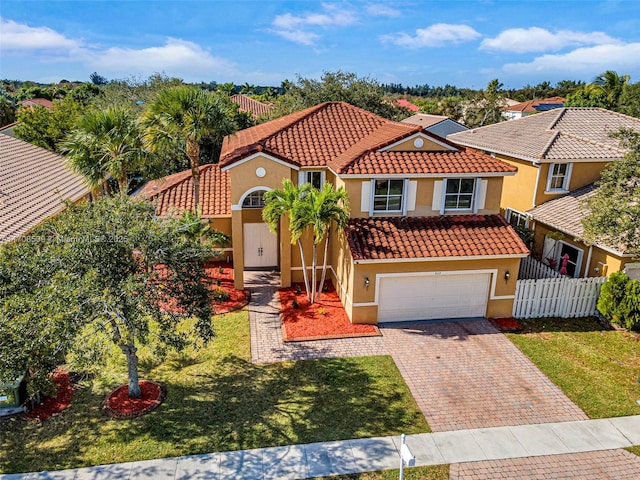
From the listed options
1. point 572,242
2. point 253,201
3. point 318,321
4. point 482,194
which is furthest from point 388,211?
Answer: point 572,242

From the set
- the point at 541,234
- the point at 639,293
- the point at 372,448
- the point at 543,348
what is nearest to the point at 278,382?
the point at 372,448

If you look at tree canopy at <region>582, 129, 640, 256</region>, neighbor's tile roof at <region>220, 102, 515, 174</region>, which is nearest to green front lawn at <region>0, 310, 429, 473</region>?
neighbor's tile roof at <region>220, 102, 515, 174</region>

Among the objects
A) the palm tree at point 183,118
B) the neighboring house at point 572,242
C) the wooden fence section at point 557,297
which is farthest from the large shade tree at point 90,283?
the neighboring house at point 572,242

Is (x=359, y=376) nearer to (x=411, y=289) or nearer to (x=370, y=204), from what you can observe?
(x=411, y=289)

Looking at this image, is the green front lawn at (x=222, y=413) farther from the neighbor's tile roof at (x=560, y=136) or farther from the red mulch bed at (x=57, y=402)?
the neighbor's tile roof at (x=560, y=136)

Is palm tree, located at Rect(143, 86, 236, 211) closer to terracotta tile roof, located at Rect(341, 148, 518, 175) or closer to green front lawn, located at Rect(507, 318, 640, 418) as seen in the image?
terracotta tile roof, located at Rect(341, 148, 518, 175)
